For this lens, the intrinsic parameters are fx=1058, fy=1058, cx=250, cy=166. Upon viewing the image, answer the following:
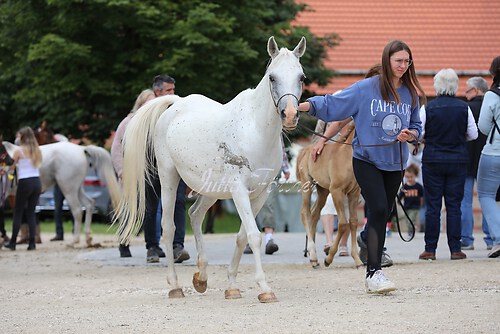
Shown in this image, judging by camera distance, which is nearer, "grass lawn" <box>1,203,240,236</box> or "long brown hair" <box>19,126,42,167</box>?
"long brown hair" <box>19,126,42,167</box>

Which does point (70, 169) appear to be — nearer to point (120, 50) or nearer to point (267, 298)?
point (267, 298)

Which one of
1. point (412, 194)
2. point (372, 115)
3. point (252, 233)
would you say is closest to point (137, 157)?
point (252, 233)

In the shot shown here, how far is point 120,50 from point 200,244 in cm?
1875

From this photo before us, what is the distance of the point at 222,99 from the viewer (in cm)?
2745

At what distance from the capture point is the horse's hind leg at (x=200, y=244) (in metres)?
10.1

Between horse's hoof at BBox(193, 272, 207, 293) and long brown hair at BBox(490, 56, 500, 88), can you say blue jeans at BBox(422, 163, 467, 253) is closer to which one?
long brown hair at BBox(490, 56, 500, 88)

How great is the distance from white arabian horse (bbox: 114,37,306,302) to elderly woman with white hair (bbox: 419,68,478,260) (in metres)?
3.42

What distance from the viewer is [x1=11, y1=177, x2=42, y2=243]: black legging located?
17.2 m

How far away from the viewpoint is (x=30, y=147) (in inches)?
680

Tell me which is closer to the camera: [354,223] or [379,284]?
[379,284]

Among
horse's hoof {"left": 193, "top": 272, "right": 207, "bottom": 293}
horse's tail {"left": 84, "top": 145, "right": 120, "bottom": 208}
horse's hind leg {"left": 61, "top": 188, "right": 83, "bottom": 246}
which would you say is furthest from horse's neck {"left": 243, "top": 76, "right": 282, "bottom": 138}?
horse's hind leg {"left": 61, "top": 188, "right": 83, "bottom": 246}

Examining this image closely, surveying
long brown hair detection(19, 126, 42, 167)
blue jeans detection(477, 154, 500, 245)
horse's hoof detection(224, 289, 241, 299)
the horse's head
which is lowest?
horse's hoof detection(224, 289, 241, 299)

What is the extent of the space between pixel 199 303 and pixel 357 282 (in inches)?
73.7

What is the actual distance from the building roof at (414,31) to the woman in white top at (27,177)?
1608cm
